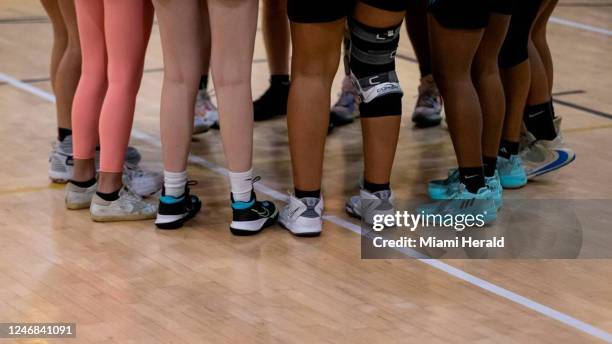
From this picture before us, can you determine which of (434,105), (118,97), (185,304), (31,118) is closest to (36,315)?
(185,304)

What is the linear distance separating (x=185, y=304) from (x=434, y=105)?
8.28ft

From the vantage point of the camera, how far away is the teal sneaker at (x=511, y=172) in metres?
4.41

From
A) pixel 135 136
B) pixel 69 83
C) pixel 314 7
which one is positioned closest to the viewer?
pixel 314 7

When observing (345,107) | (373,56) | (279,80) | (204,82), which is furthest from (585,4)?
(373,56)

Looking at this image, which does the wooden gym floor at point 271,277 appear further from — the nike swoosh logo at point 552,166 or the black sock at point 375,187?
the black sock at point 375,187

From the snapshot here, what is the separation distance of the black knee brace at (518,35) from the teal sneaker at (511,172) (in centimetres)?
43

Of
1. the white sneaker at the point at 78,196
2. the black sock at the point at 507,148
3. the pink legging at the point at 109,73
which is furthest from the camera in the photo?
the black sock at the point at 507,148

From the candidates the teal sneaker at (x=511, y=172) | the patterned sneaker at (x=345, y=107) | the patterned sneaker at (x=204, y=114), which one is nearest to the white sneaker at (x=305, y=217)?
the teal sneaker at (x=511, y=172)

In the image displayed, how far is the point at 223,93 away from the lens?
370 cm

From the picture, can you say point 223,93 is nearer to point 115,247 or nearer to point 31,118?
point 115,247

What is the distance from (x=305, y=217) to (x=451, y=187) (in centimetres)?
74

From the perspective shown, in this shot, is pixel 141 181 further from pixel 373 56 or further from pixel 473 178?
pixel 473 178

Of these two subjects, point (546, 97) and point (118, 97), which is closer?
point (118, 97)

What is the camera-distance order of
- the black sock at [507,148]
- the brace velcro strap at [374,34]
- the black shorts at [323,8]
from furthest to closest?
the black sock at [507,148], the brace velcro strap at [374,34], the black shorts at [323,8]
